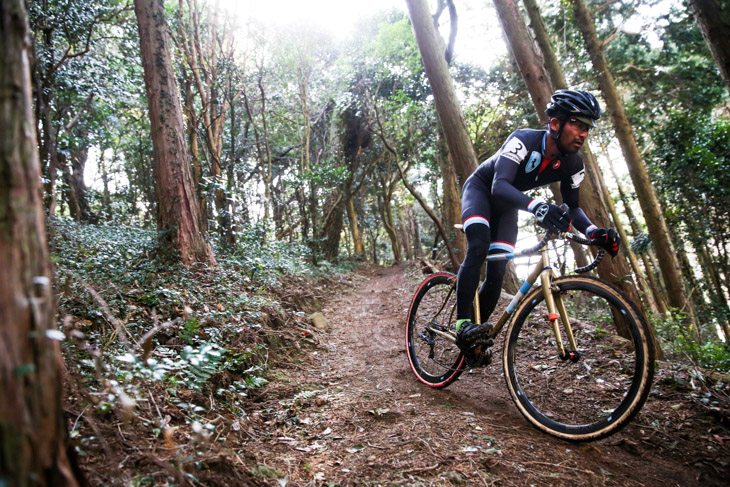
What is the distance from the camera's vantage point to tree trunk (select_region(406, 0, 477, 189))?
257 inches

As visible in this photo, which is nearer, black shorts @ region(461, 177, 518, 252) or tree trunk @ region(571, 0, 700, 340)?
black shorts @ region(461, 177, 518, 252)

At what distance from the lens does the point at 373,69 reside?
15250 millimetres

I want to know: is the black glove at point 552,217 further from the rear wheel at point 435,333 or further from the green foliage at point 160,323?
the green foliage at point 160,323

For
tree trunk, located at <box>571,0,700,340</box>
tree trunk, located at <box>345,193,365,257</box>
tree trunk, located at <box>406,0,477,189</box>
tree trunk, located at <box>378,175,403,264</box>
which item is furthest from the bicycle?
tree trunk, located at <box>345,193,365,257</box>

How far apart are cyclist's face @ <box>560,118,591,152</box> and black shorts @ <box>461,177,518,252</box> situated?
1.97 feet

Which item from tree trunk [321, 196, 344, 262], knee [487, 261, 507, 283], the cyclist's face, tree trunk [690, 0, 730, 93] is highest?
tree trunk [321, 196, 344, 262]

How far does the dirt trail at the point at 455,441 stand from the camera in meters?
2.07

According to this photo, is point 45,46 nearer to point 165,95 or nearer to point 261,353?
point 165,95

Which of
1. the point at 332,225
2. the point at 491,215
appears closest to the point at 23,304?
the point at 491,215

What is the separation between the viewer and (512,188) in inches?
110

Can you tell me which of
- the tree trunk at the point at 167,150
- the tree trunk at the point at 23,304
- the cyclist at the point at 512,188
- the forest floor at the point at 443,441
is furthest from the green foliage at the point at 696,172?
the tree trunk at the point at 23,304

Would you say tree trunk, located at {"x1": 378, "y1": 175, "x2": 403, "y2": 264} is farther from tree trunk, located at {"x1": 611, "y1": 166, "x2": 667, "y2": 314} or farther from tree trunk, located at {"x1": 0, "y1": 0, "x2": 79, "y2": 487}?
tree trunk, located at {"x1": 0, "y1": 0, "x2": 79, "y2": 487}

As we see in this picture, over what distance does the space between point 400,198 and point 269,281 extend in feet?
63.6

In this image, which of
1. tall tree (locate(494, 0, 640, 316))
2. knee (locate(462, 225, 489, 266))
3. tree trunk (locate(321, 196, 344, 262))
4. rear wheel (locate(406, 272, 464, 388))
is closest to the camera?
knee (locate(462, 225, 489, 266))
